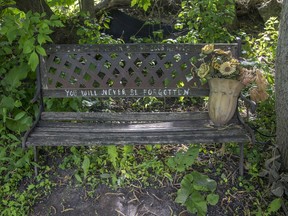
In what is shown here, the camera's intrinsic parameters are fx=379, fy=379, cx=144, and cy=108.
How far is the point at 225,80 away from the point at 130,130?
3.05 ft

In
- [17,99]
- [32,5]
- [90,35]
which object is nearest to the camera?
[17,99]

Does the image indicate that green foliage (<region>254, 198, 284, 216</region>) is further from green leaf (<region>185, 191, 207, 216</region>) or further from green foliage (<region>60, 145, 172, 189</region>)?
green foliage (<region>60, 145, 172, 189</region>)

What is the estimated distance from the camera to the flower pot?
326 centimetres

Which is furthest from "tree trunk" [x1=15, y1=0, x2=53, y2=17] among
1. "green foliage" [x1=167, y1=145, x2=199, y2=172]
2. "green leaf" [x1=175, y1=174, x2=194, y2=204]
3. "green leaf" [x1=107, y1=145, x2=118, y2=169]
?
"green leaf" [x1=175, y1=174, x2=194, y2=204]

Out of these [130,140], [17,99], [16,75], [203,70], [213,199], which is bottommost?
[213,199]

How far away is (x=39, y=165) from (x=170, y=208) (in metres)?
1.28

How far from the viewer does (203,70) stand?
3.28 m

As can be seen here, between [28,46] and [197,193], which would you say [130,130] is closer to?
[197,193]

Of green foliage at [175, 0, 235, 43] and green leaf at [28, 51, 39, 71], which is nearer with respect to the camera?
green leaf at [28, 51, 39, 71]

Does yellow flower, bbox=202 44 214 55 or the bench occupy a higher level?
yellow flower, bbox=202 44 214 55

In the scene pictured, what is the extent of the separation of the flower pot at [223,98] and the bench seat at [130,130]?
88 mm

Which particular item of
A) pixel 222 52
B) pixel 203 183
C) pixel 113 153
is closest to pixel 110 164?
pixel 113 153

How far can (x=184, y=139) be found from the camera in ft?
10.3

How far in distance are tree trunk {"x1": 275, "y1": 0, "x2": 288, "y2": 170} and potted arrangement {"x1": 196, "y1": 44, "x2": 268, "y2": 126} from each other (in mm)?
130
